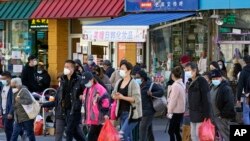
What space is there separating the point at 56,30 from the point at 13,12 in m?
2.08

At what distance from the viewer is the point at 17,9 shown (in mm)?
24969

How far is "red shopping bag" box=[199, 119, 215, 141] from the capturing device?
41.0ft

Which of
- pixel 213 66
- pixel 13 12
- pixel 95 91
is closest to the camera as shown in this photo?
pixel 95 91

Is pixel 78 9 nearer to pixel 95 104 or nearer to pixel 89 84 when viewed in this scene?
pixel 89 84

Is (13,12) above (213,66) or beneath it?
above

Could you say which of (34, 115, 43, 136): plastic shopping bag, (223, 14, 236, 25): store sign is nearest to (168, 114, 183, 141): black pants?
(34, 115, 43, 136): plastic shopping bag

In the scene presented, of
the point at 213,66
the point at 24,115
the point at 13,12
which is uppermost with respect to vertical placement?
the point at 13,12

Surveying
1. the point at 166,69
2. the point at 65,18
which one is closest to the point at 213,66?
the point at 166,69

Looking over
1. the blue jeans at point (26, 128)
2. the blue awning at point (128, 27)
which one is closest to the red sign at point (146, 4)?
the blue awning at point (128, 27)

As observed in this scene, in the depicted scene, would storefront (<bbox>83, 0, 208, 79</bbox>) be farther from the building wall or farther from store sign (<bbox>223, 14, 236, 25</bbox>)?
the building wall

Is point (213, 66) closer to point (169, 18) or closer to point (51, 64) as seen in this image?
point (169, 18)

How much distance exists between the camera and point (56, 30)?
23969 millimetres

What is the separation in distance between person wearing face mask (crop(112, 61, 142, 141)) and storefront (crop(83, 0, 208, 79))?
5450 millimetres

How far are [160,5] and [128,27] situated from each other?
259 centimetres
